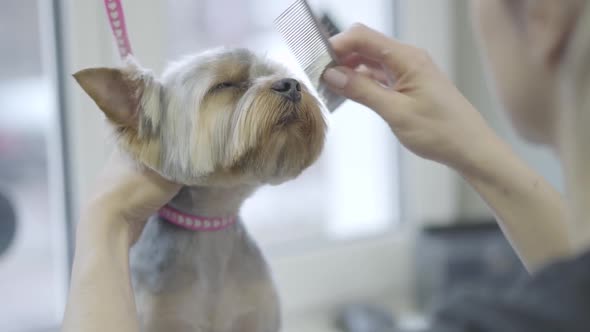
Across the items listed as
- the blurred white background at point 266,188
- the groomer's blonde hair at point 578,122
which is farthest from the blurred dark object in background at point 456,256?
the groomer's blonde hair at point 578,122

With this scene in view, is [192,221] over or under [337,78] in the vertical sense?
under

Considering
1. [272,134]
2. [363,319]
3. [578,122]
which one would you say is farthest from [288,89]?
[363,319]

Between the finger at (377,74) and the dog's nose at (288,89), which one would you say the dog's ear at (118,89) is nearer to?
the dog's nose at (288,89)

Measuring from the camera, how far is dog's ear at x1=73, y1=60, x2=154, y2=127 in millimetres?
799

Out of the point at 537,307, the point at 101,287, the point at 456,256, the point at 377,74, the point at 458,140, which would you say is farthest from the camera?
the point at 456,256

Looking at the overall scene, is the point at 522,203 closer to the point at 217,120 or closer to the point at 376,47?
the point at 376,47

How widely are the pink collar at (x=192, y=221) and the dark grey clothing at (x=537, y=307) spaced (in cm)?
52

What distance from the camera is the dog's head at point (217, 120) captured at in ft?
2.88

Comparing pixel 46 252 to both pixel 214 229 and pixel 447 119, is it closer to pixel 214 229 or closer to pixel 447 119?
pixel 214 229

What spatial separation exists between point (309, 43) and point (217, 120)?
17cm

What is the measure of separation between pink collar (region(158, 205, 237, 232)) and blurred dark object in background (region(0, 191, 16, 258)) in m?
0.28

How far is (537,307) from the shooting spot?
452 mm

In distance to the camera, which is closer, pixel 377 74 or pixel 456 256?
pixel 377 74

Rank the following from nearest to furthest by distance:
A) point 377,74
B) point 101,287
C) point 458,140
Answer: point 101,287
point 458,140
point 377,74
